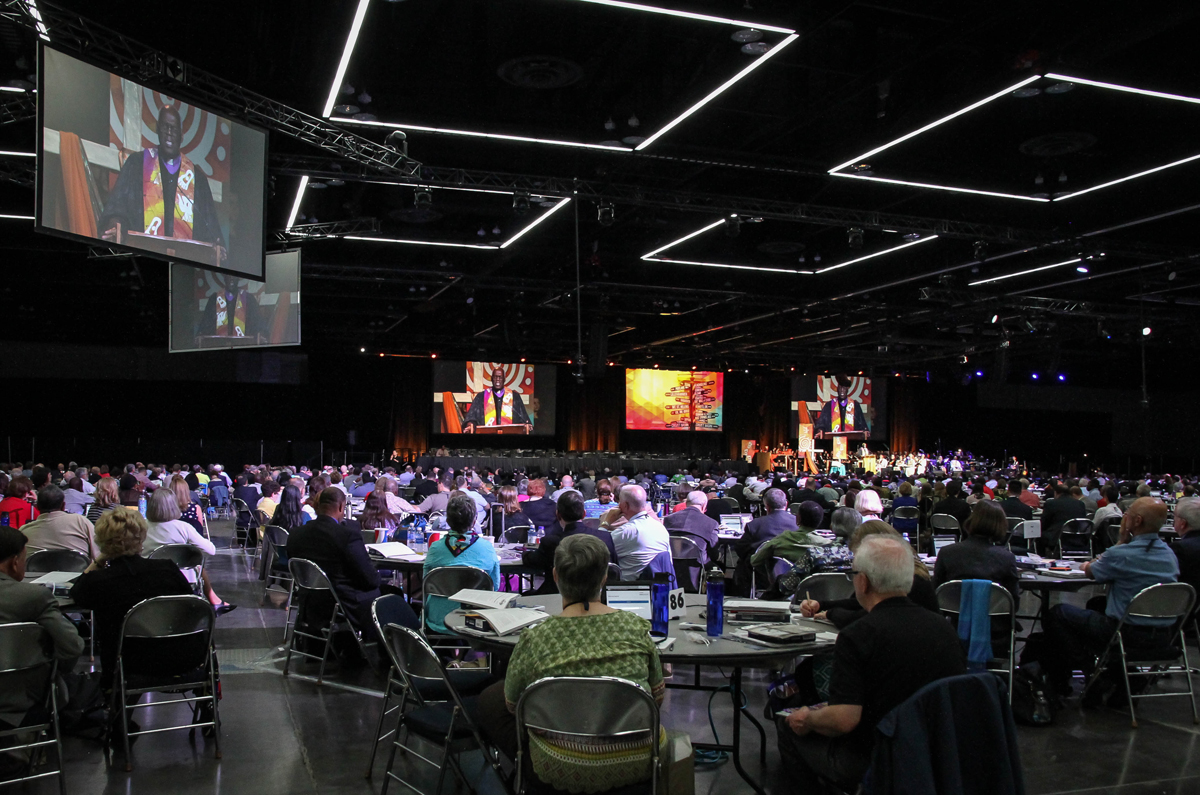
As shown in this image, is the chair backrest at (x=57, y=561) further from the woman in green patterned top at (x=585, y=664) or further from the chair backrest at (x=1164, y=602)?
the chair backrest at (x=1164, y=602)

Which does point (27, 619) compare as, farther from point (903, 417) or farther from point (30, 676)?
point (903, 417)

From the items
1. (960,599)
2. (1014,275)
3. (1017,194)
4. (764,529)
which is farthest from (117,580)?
(1014,275)

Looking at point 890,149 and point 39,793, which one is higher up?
point 890,149

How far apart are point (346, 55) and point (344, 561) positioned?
3.91 metres

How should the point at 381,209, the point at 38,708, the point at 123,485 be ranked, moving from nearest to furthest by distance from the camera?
1. the point at 38,708
2. the point at 123,485
3. the point at 381,209

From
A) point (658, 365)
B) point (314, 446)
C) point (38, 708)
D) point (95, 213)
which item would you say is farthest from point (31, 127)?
point (658, 365)

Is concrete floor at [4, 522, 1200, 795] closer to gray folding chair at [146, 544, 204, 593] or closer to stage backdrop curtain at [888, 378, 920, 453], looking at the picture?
gray folding chair at [146, 544, 204, 593]

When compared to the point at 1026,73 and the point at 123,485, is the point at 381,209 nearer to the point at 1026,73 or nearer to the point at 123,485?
the point at 123,485

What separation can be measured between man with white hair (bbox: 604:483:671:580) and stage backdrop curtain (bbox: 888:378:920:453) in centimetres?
2736

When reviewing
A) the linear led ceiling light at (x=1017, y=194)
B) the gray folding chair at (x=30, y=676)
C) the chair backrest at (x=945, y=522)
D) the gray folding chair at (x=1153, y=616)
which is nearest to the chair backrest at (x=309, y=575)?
the gray folding chair at (x=30, y=676)

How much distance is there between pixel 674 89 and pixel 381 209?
5.84 metres

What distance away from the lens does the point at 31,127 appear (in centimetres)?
890

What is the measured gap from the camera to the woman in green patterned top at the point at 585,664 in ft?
8.20

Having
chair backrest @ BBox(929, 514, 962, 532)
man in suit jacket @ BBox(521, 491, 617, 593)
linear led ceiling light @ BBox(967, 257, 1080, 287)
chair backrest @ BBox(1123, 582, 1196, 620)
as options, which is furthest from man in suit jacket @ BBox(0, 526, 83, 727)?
linear led ceiling light @ BBox(967, 257, 1080, 287)
